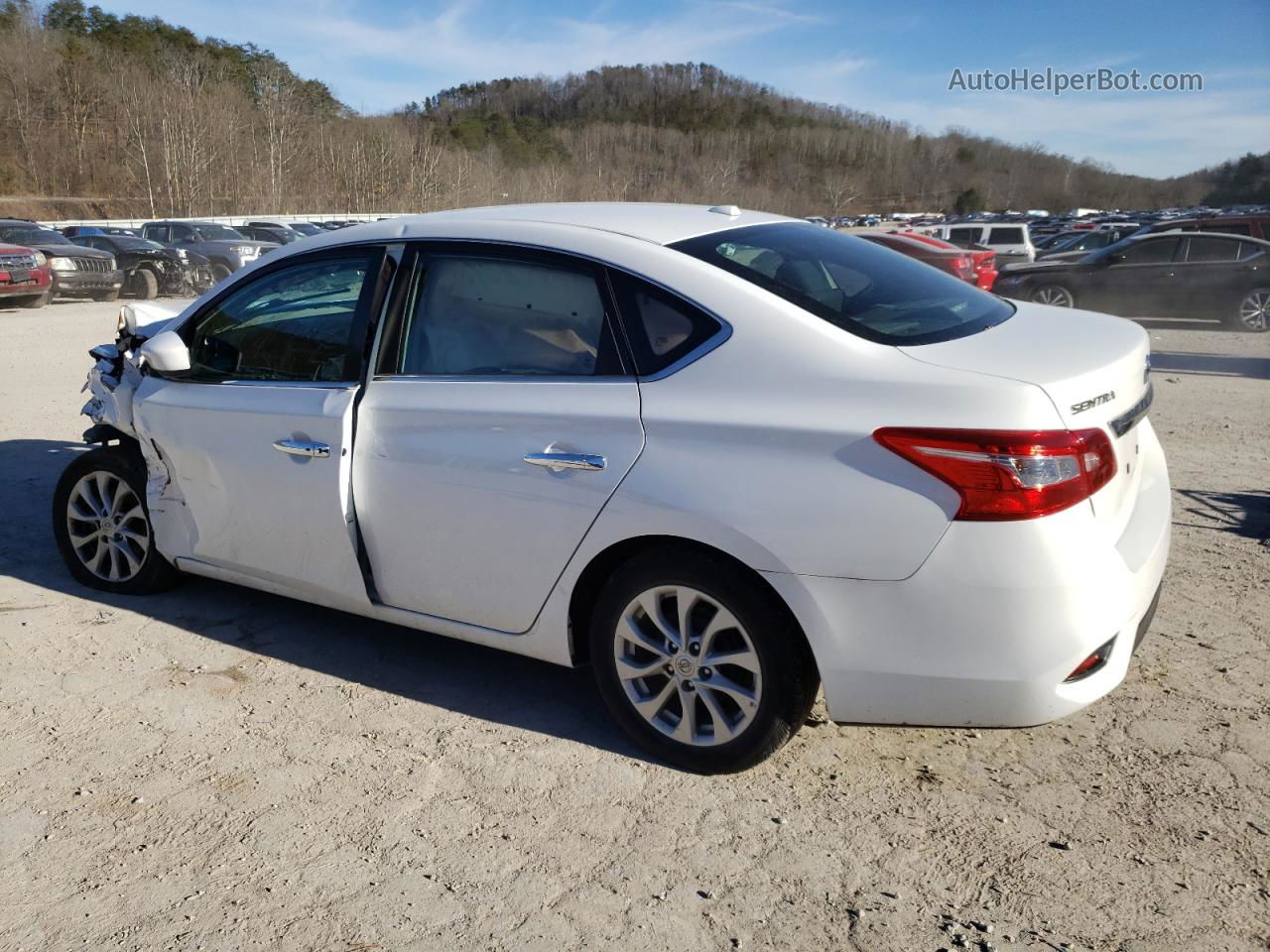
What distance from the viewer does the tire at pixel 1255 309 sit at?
16828 mm

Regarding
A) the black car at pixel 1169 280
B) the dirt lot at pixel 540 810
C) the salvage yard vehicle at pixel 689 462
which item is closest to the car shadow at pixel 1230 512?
the dirt lot at pixel 540 810

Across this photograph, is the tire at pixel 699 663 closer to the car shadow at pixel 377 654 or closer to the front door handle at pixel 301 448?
the car shadow at pixel 377 654

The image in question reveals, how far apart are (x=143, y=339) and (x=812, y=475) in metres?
3.29

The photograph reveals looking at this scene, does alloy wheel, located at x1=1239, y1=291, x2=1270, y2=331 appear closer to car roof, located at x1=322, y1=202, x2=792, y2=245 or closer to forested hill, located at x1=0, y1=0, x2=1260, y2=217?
car roof, located at x1=322, y1=202, x2=792, y2=245

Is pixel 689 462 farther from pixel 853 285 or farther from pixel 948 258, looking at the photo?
pixel 948 258

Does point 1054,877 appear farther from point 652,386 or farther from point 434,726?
→ point 434,726

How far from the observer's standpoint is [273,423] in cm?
398

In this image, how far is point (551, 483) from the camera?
11.0 ft

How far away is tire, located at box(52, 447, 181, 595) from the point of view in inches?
186

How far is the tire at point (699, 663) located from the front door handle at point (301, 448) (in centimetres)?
115

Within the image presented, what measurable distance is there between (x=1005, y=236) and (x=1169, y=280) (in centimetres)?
1019

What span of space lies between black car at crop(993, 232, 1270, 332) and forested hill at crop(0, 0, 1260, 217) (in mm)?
58931

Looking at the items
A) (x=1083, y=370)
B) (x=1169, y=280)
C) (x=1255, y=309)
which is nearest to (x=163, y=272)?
(x=1169, y=280)

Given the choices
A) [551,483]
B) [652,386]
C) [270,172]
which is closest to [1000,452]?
[652,386]
